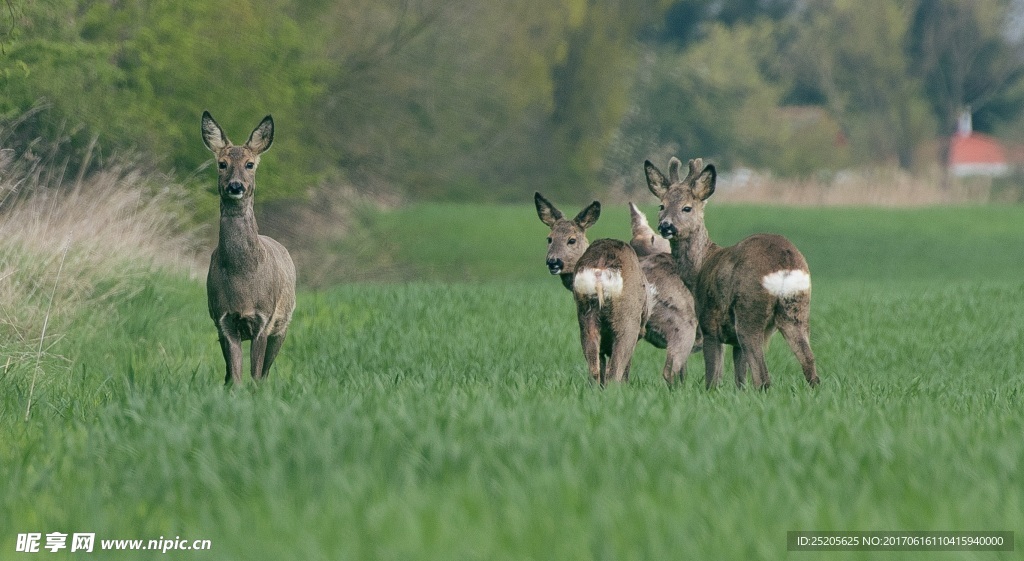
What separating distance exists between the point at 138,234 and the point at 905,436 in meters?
12.2

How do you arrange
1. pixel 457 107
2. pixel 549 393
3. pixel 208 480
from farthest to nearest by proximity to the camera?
pixel 457 107
pixel 549 393
pixel 208 480

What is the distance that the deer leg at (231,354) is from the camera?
10289mm

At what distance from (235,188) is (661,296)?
3123mm

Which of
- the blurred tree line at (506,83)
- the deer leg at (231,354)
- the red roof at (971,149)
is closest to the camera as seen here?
the deer leg at (231,354)

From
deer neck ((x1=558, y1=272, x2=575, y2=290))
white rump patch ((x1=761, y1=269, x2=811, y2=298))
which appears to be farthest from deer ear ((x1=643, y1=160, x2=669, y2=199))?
white rump patch ((x1=761, y1=269, x2=811, y2=298))

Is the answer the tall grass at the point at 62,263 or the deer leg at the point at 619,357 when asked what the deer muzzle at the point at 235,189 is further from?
the deer leg at the point at 619,357

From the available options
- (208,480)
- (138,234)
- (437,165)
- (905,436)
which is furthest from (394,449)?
(437,165)

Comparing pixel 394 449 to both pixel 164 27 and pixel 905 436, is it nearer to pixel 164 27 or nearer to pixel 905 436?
pixel 905 436

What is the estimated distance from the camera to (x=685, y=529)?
5.56 m

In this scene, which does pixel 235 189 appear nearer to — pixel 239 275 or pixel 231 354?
pixel 239 275

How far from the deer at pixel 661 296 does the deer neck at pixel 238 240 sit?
2.01 m

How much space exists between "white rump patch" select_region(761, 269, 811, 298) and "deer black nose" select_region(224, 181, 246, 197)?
348 centimetres

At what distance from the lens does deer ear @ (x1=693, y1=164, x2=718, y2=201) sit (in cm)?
1104

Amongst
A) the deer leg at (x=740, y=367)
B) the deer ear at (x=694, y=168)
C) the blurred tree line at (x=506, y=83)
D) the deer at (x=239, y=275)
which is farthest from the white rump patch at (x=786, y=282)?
the blurred tree line at (x=506, y=83)
